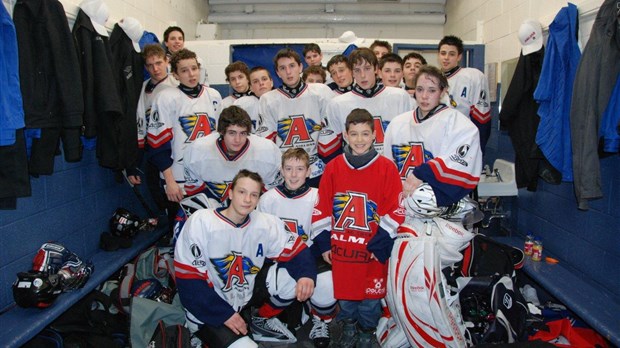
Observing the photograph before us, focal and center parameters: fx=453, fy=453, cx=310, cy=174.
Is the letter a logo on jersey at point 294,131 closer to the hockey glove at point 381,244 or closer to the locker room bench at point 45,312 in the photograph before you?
the hockey glove at point 381,244

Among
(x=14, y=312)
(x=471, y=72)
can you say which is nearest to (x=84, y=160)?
(x=14, y=312)

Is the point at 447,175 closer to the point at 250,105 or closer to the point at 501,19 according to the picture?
the point at 250,105

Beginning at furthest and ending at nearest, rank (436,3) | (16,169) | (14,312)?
(436,3)
(14,312)
(16,169)

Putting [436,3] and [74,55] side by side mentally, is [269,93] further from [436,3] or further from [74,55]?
[436,3]

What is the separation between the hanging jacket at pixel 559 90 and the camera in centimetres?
249

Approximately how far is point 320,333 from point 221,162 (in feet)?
3.59

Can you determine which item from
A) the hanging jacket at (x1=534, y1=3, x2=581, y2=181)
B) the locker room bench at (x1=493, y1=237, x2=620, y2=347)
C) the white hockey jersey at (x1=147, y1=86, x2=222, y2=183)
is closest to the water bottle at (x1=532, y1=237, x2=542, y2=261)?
the locker room bench at (x1=493, y1=237, x2=620, y2=347)

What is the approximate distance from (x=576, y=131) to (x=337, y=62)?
1.67m

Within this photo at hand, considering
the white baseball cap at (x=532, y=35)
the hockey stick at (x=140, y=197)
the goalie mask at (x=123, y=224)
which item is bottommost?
the goalie mask at (x=123, y=224)

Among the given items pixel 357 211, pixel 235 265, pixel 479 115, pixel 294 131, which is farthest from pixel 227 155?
pixel 479 115

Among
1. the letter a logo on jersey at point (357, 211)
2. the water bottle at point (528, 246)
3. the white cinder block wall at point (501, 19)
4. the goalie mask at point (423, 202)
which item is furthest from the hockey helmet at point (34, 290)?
the white cinder block wall at point (501, 19)

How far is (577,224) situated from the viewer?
271cm

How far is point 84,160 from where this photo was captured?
2.96 meters

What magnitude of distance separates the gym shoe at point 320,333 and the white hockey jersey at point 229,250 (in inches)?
16.9
